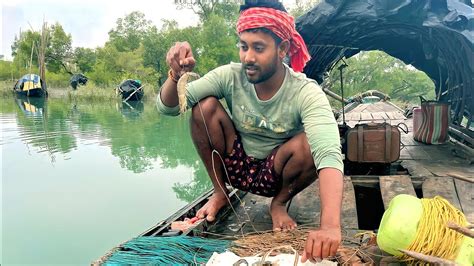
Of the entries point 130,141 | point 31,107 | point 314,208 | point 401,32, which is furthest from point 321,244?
point 31,107

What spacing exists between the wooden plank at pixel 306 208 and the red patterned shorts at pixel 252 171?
0.20 meters

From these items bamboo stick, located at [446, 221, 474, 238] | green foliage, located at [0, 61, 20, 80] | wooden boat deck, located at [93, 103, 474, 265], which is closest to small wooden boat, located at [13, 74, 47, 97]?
green foliage, located at [0, 61, 20, 80]

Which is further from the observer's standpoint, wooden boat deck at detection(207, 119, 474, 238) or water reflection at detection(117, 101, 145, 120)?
water reflection at detection(117, 101, 145, 120)

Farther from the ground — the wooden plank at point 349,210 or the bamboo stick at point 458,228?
the bamboo stick at point 458,228

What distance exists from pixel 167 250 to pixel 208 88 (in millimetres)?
809

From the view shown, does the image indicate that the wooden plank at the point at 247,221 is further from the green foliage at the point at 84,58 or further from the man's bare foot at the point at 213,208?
the green foliage at the point at 84,58

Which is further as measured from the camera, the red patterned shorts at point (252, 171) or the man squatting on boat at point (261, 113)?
the red patterned shorts at point (252, 171)

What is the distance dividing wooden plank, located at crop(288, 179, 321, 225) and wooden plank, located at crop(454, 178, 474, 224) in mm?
733

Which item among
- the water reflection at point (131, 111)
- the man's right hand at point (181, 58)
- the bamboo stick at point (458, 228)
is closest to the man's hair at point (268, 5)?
the man's right hand at point (181, 58)

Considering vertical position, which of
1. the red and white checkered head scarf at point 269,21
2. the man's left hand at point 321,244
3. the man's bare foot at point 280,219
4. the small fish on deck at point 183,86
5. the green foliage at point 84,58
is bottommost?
the man's bare foot at point 280,219

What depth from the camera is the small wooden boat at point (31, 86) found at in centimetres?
2178

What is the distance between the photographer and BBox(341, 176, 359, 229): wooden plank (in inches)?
80.6

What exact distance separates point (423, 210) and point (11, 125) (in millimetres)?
10049

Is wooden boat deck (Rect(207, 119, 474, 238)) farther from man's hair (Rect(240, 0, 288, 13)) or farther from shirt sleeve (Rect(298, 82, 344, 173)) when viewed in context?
man's hair (Rect(240, 0, 288, 13))
